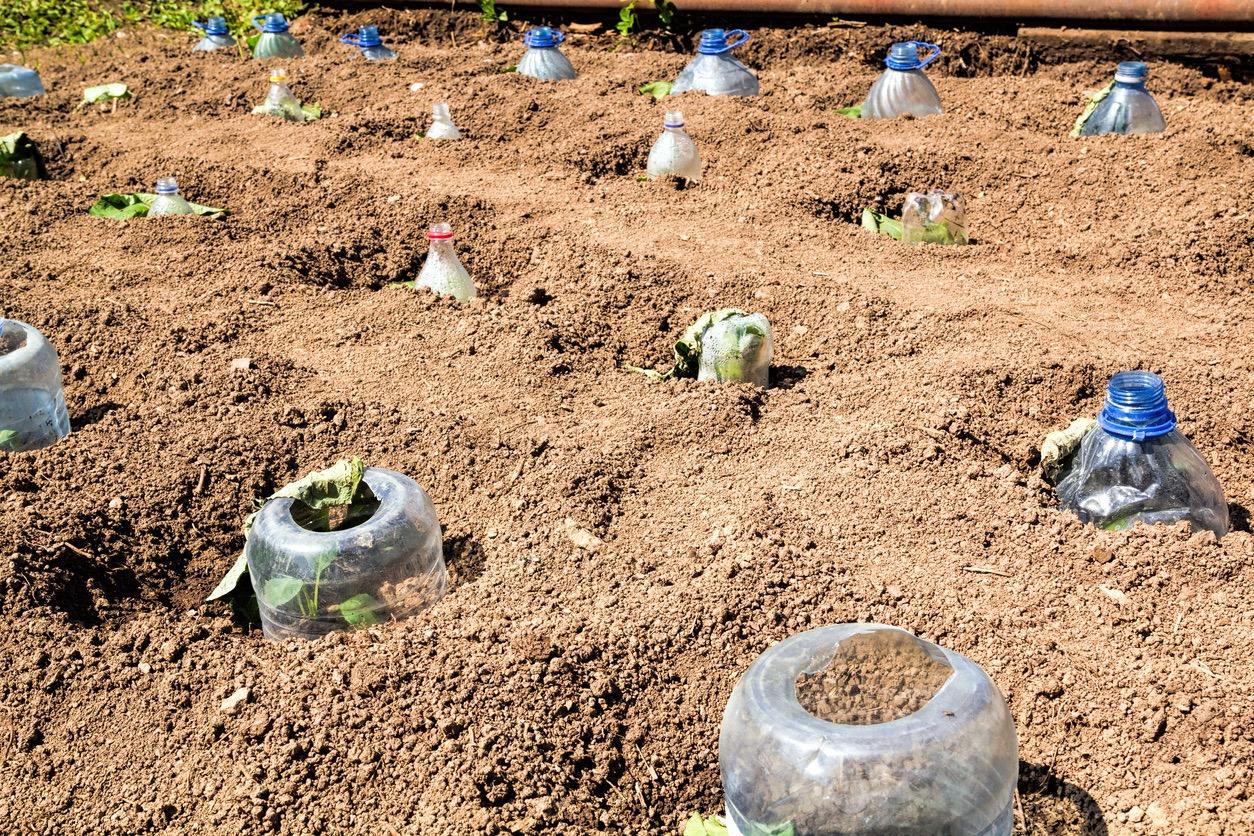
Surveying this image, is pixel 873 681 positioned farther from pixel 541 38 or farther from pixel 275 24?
pixel 275 24

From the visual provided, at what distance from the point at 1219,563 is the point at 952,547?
0.58m

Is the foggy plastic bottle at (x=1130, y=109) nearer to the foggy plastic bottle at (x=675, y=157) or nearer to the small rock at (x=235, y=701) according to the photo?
the foggy plastic bottle at (x=675, y=157)

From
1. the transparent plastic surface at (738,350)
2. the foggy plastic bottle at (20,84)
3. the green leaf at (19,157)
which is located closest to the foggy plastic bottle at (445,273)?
the transparent plastic surface at (738,350)

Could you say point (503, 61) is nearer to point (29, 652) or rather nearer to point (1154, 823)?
point (29, 652)

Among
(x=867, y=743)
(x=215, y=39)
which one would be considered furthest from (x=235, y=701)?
(x=215, y=39)

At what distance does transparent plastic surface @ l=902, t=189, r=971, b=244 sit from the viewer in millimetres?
4887

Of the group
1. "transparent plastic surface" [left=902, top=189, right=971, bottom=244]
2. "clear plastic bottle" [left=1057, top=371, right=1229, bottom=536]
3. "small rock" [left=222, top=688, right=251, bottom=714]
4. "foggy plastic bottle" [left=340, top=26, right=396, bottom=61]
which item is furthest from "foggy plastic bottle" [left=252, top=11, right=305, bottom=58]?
"clear plastic bottle" [left=1057, top=371, right=1229, bottom=536]

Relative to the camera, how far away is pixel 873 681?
1.99 meters

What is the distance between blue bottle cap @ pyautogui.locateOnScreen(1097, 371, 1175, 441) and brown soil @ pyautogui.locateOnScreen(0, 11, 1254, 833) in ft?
0.82

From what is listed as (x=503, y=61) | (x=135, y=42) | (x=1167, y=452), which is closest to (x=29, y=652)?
(x=1167, y=452)

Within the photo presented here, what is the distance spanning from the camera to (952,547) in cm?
300

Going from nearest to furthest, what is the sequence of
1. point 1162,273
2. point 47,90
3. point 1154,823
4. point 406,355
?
1. point 1154,823
2. point 406,355
3. point 1162,273
4. point 47,90

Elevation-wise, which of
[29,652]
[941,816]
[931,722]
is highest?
[931,722]

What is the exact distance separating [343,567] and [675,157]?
3319 mm
